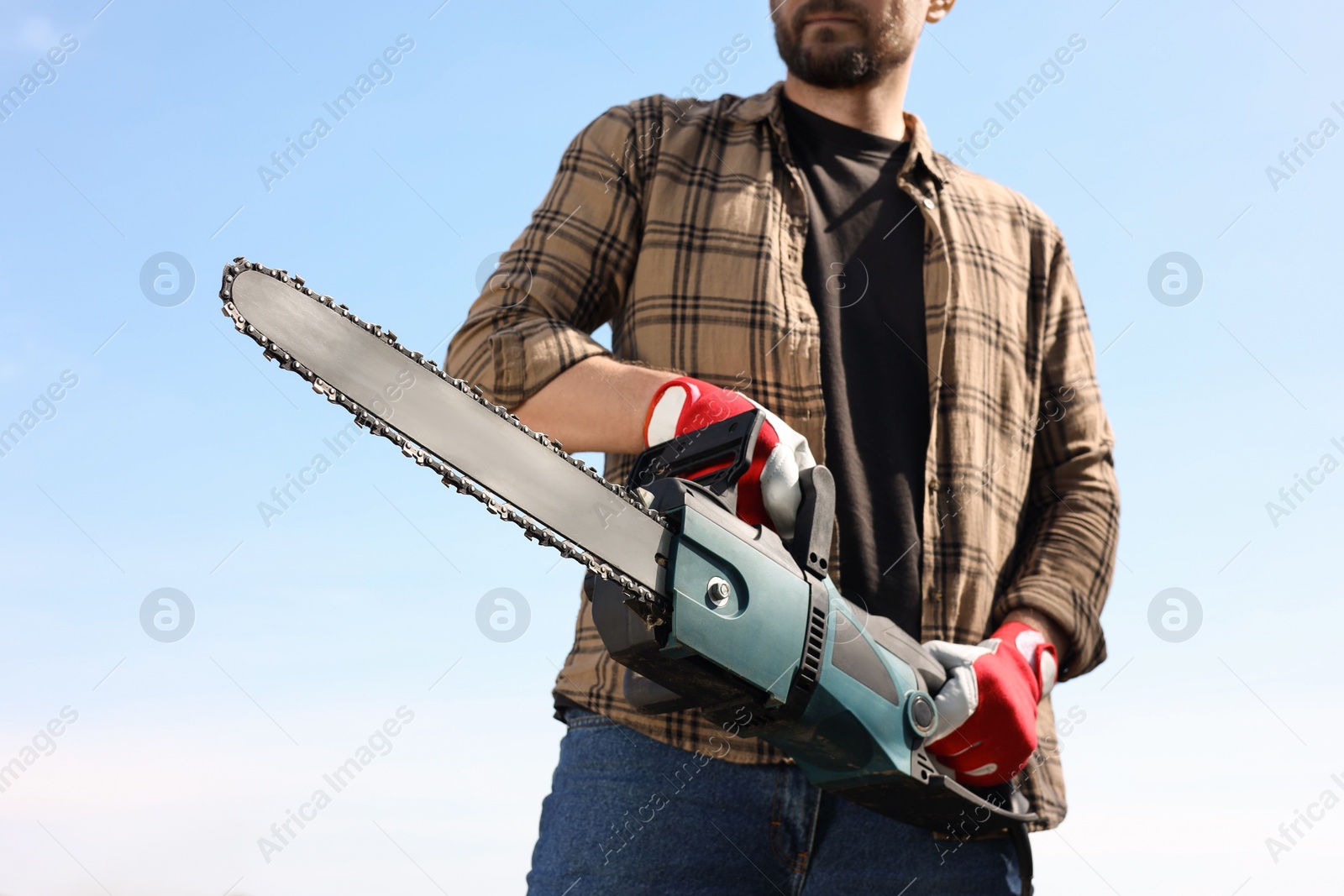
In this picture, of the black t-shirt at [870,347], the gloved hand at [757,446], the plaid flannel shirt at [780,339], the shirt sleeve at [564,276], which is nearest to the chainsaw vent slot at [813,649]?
the gloved hand at [757,446]

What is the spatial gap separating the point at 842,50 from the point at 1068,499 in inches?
52.1

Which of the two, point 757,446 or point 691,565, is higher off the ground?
point 757,446

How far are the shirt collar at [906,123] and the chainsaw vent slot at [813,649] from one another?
4.56 ft

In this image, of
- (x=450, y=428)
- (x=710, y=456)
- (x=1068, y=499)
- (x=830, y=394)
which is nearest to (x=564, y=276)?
(x=830, y=394)

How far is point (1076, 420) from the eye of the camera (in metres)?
3.02

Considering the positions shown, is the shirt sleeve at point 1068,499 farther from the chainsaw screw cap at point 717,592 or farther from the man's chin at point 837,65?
the chainsaw screw cap at point 717,592

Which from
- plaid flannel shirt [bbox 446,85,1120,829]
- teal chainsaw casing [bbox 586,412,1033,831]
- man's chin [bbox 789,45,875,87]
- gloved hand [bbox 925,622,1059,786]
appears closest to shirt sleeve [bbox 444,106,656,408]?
plaid flannel shirt [bbox 446,85,1120,829]

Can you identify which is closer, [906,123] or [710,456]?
[710,456]

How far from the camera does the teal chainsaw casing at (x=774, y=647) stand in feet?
5.94

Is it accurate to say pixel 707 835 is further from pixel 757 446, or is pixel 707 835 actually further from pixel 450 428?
pixel 450 428

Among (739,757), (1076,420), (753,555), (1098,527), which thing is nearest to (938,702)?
(739,757)

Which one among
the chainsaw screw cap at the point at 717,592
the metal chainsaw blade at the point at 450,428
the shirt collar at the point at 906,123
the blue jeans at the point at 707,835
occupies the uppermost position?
the shirt collar at the point at 906,123

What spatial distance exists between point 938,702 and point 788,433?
0.65 metres

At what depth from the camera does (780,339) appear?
2506 millimetres
